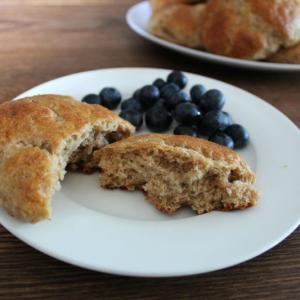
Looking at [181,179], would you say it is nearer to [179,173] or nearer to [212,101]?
[179,173]

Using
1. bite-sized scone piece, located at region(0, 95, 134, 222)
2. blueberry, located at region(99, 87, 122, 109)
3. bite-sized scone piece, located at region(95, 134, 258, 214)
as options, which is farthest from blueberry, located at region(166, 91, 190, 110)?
bite-sized scone piece, located at region(95, 134, 258, 214)

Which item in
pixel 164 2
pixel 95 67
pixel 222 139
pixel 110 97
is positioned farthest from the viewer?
pixel 164 2

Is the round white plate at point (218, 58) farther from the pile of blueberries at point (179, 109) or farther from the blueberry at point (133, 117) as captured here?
the blueberry at point (133, 117)

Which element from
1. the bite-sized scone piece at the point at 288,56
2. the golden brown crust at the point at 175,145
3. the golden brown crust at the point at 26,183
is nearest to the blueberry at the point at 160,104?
the golden brown crust at the point at 175,145

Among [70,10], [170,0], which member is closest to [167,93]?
[170,0]

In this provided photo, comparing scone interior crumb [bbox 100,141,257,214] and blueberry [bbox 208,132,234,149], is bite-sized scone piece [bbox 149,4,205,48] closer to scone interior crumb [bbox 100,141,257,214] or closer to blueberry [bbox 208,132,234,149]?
blueberry [bbox 208,132,234,149]

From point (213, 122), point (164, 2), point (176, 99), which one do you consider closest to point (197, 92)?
point (176, 99)
